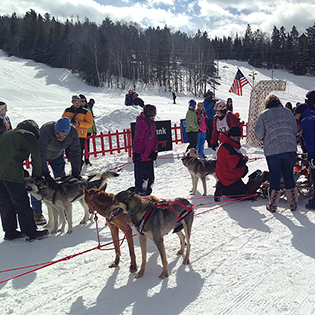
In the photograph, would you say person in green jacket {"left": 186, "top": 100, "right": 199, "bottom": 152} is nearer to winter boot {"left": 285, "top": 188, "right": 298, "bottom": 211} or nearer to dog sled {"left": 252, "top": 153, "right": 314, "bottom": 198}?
dog sled {"left": 252, "top": 153, "right": 314, "bottom": 198}

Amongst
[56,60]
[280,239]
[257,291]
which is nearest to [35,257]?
[257,291]

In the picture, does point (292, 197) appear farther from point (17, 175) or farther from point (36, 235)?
point (17, 175)

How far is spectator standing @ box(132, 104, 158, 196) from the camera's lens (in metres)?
4.61

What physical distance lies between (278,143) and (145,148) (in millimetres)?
2286

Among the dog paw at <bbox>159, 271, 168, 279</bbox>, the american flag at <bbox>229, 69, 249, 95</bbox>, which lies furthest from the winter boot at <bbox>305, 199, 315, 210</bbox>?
the american flag at <bbox>229, 69, 249, 95</bbox>

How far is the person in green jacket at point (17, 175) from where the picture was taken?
12.0 feet

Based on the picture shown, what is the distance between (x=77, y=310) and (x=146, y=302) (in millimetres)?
675

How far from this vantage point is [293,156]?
14.0 ft

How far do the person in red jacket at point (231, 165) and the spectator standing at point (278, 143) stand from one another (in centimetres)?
55

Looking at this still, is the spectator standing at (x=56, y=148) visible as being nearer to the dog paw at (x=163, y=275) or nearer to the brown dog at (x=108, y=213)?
the brown dog at (x=108, y=213)

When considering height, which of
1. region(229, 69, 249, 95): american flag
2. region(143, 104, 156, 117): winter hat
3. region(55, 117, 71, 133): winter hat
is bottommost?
region(55, 117, 71, 133): winter hat

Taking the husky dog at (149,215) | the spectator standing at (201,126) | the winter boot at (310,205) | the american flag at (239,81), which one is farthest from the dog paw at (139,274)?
the american flag at (239,81)

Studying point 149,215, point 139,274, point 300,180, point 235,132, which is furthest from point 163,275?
point 300,180

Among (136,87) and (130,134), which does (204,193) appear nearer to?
(130,134)
